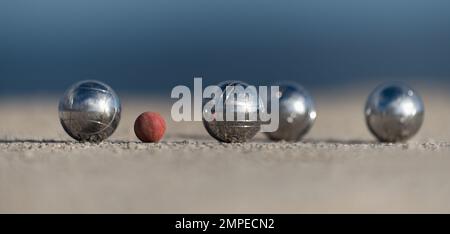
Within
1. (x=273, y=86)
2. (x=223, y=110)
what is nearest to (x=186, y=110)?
(x=273, y=86)

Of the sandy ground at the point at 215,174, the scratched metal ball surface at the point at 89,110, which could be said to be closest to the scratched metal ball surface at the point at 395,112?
the sandy ground at the point at 215,174

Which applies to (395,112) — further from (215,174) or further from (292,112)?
(215,174)

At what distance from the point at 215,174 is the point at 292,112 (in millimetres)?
5545

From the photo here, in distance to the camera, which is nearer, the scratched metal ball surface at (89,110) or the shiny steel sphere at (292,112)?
the scratched metal ball surface at (89,110)

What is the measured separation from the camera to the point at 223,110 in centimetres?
1702

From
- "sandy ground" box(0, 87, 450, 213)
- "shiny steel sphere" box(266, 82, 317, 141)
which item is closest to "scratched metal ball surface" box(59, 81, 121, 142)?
"sandy ground" box(0, 87, 450, 213)

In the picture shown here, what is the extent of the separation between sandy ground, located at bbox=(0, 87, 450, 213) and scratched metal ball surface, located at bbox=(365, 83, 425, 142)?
0.44 m

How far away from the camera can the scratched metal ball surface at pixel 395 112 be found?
18.1 m

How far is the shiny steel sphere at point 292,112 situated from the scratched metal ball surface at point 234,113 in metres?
1.46

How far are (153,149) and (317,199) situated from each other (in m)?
5.82

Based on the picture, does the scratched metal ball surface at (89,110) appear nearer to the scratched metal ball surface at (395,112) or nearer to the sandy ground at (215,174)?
the sandy ground at (215,174)

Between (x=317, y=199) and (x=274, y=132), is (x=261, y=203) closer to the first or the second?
(x=317, y=199)

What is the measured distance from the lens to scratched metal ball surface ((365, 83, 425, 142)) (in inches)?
712

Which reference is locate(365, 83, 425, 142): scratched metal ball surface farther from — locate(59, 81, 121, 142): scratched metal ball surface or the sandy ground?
locate(59, 81, 121, 142): scratched metal ball surface
